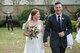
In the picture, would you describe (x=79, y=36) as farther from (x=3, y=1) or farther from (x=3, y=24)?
(x=3, y=1)

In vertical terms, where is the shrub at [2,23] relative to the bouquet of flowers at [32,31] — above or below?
below

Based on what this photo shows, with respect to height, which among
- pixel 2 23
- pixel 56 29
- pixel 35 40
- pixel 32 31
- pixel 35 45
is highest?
pixel 56 29

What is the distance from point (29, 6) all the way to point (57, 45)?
32.1m

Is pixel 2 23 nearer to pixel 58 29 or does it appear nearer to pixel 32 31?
pixel 32 31

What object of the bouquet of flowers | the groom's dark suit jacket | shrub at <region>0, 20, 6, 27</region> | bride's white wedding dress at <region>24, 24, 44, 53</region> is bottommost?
shrub at <region>0, 20, 6, 27</region>

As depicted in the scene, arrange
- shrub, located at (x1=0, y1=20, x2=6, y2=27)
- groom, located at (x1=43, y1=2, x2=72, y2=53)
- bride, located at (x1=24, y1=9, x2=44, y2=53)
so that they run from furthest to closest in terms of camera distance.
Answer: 1. shrub, located at (x1=0, y1=20, x2=6, y2=27)
2. bride, located at (x1=24, y1=9, x2=44, y2=53)
3. groom, located at (x1=43, y1=2, x2=72, y2=53)

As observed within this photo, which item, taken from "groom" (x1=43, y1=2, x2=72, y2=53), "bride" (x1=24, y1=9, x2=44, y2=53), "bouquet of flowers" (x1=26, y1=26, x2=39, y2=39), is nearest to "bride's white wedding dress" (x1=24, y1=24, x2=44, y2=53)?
"bride" (x1=24, y1=9, x2=44, y2=53)

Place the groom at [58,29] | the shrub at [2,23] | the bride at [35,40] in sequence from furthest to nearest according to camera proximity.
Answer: the shrub at [2,23]
the bride at [35,40]
the groom at [58,29]

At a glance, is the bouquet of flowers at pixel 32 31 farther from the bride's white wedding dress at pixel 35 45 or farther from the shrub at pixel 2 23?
the shrub at pixel 2 23

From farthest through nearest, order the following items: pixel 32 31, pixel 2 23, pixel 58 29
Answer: pixel 2 23, pixel 32 31, pixel 58 29

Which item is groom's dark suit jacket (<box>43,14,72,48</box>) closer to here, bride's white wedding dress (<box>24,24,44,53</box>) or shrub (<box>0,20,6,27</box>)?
bride's white wedding dress (<box>24,24,44,53</box>)

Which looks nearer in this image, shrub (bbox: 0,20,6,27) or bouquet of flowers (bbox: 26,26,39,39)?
bouquet of flowers (bbox: 26,26,39,39)

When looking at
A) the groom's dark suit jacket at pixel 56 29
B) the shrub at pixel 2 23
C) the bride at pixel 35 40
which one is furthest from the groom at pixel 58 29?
the shrub at pixel 2 23

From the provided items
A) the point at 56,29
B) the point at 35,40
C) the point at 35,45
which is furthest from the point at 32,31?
the point at 56,29
